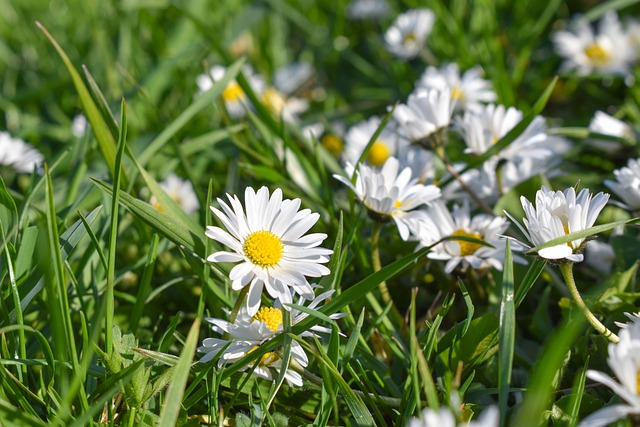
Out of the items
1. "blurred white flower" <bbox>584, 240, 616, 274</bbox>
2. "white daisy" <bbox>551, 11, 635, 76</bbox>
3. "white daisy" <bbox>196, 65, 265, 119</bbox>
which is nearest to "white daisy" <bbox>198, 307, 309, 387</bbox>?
"blurred white flower" <bbox>584, 240, 616, 274</bbox>

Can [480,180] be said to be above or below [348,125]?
below

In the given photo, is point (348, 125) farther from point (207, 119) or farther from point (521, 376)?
point (521, 376)

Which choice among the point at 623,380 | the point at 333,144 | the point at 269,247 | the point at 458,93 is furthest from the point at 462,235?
the point at 333,144

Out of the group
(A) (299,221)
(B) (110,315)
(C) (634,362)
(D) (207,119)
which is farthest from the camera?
(D) (207,119)

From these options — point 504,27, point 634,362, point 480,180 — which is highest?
point 504,27

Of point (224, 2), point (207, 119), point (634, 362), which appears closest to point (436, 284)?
point (634, 362)

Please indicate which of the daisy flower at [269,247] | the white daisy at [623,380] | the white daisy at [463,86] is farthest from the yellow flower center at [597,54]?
the white daisy at [623,380]

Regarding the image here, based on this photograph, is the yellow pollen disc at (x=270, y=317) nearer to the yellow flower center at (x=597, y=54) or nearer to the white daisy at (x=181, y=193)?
the white daisy at (x=181, y=193)

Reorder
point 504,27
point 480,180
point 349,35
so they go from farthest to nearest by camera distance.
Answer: point 349,35
point 504,27
point 480,180

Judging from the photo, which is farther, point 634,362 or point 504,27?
point 504,27
